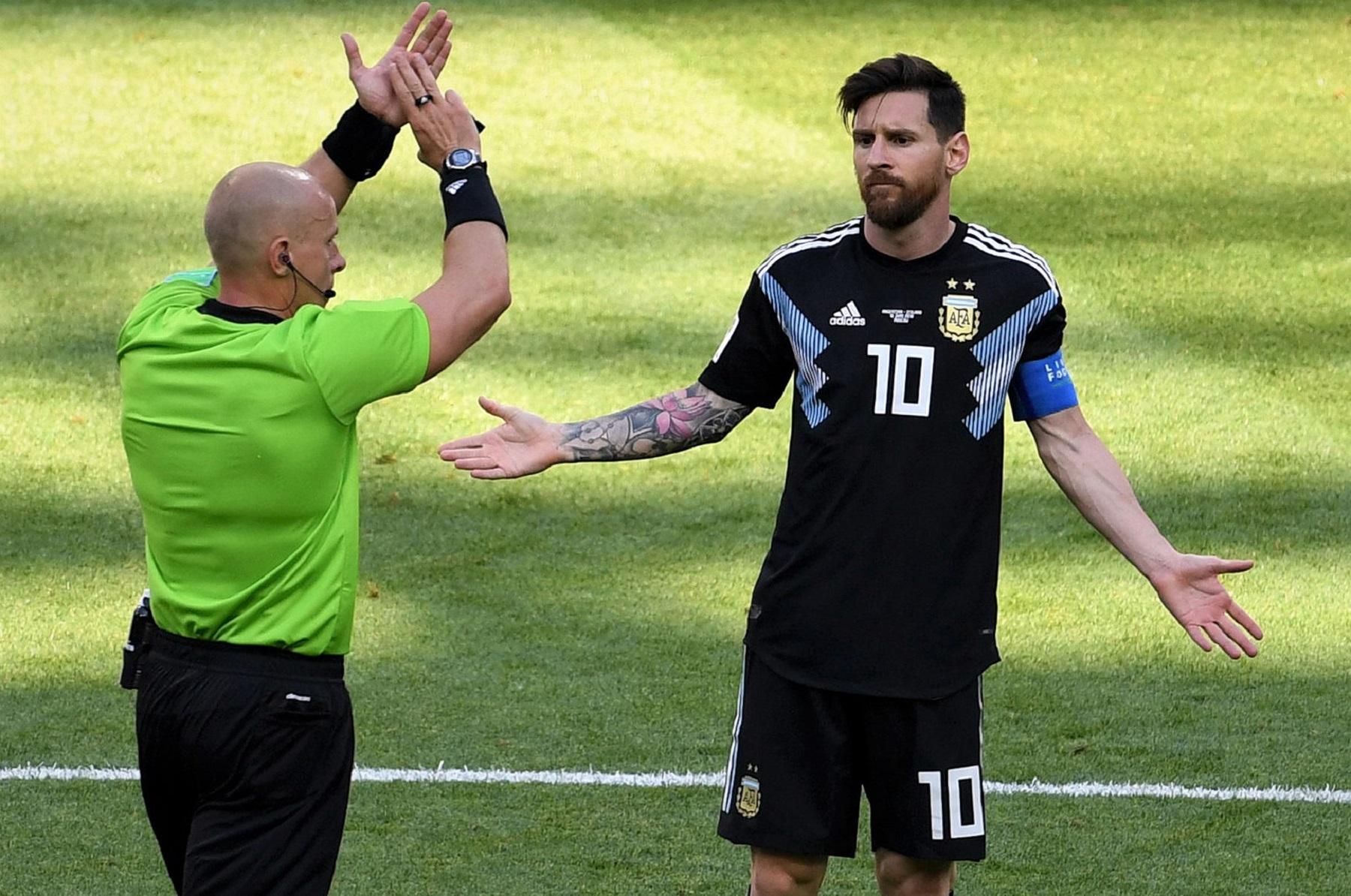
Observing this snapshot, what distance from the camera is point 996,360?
4.68 meters

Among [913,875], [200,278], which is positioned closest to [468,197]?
[200,278]

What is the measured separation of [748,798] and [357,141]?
1.82 meters

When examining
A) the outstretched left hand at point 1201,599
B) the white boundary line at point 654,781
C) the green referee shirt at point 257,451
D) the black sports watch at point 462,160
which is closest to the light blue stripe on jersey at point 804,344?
the black sports watch at point 462,160

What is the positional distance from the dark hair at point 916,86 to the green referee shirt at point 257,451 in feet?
4.16

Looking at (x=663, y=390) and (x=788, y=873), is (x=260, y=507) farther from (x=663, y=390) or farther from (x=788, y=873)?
(x=663, y=390)

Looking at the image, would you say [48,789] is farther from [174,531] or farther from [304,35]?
[304,35]

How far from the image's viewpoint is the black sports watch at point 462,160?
14.7 feet

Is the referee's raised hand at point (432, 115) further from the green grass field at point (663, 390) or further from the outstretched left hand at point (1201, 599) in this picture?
the green grass field at point (663, 390)

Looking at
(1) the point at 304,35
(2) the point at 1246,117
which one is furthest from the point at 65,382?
(2) the point at 1246,117

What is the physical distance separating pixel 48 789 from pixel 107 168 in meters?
6.98

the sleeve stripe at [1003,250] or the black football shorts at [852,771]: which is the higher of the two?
the sleeve stripe at [1003,250]

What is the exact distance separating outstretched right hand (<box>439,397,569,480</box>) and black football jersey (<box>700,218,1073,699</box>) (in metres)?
0.62

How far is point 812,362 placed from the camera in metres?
4.73

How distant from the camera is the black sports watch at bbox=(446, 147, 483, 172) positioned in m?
4.49
